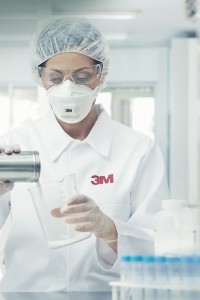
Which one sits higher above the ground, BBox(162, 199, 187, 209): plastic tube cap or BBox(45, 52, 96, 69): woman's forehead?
BBox(45, 52, 96, 69): woman's forehead

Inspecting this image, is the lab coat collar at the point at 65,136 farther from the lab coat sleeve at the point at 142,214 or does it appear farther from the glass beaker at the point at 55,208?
the glass beaker at the point at 55,208

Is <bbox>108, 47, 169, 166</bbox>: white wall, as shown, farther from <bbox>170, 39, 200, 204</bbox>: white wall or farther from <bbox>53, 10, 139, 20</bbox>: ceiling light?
<bbox>53, 10, 139, 20</bbox>: ceiling light

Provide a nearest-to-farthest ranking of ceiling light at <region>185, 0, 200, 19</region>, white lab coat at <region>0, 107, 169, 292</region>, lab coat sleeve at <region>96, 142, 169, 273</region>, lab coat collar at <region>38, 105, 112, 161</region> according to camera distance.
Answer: ceiling light at <region>185, 0, 200, 19</region>, lab coat sleeve at <region>96, 142, 169, 273</region>, white lab coat at <region>0, 107, 169, 292</region>, lab coat collar at <region>38, 105, 112, 161</region>

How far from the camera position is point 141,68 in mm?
3992

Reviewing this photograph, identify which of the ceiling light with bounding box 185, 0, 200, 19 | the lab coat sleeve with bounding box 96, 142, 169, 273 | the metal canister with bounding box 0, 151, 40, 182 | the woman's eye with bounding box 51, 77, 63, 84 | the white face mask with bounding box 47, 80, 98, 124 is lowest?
the lab coat sleeve with bounding box 96, 142, 169, 273

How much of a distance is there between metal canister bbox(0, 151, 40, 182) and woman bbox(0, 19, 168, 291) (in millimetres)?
367

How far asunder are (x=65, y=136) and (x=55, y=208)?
458 millimetres

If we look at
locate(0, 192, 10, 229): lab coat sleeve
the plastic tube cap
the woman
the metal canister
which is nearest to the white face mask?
the woman

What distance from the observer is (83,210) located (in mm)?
1186

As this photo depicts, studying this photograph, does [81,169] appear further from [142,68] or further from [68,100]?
[142,68]

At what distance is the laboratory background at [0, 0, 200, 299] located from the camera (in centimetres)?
363

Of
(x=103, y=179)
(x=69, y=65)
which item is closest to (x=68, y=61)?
(x=69, y=65)

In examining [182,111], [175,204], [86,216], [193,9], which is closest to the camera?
[193,9]

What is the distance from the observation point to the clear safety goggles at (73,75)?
61.7 inches
